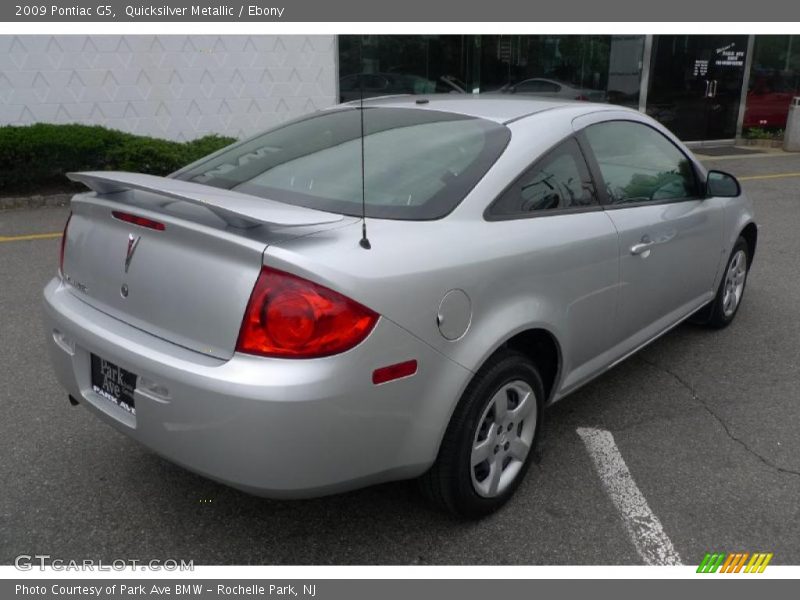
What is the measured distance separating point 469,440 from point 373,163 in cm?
115

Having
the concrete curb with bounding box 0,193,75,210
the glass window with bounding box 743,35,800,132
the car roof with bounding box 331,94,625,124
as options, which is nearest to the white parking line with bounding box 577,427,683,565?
the car roof with bounding box 331,94,625,124

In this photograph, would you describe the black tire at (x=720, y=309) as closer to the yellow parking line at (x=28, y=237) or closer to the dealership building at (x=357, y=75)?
the dealership building at (x=357, y=75)

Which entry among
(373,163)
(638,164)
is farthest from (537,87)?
(373,163)

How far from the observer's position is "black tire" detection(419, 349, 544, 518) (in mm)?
2555

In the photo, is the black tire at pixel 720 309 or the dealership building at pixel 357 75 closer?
the black tire at pixel 720 309

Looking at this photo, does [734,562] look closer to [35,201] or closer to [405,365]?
[405,365]

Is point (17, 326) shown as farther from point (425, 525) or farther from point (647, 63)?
point (647, 63)

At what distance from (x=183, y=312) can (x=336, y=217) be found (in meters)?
0.58

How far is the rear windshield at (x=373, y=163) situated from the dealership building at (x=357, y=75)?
236 inches

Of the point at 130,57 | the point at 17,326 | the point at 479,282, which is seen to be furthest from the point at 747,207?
the point at 130,57

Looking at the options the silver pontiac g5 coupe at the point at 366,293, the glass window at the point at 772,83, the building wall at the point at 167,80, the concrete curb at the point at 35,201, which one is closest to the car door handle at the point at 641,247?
the silver pontiac g5 coupe at the point at 366,293

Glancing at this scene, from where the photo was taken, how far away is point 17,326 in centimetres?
474

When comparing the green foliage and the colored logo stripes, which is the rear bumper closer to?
the colored logo stripes

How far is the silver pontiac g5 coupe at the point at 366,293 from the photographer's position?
7.13ft
